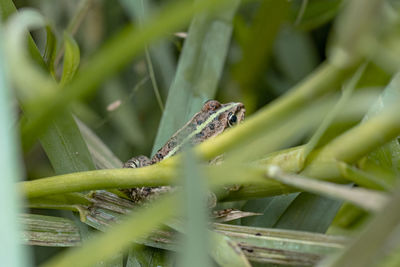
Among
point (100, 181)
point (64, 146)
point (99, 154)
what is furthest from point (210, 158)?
point (99, 154)

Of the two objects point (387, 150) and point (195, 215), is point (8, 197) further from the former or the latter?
point (387, 150)

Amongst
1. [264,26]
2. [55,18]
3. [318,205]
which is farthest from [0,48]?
[55,18]

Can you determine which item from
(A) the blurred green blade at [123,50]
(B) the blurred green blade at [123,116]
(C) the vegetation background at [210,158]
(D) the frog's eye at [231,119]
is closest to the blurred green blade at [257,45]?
(C) the vegetation background at [210,158]

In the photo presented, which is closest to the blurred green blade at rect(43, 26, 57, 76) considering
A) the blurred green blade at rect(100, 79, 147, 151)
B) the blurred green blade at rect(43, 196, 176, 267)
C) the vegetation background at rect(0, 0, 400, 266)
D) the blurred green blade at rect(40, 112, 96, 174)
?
the vegetation background at rect(0, 0, 400, 266)

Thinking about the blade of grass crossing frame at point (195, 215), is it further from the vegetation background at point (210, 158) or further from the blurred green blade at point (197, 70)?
the blurred green blade at point (197, 70)

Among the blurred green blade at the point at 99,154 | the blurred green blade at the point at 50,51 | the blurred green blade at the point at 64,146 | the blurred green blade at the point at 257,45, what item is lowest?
the blurred green blade at the point at 64,146

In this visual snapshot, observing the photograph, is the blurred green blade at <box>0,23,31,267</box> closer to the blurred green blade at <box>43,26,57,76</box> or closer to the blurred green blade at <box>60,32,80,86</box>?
the blurred green blade at <box>60,32,80,86</box>

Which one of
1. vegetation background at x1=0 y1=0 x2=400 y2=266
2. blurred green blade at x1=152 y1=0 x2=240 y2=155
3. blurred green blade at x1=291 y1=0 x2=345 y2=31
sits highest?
blurred green blade at x1=291 y1=0 x2=345 y2=31

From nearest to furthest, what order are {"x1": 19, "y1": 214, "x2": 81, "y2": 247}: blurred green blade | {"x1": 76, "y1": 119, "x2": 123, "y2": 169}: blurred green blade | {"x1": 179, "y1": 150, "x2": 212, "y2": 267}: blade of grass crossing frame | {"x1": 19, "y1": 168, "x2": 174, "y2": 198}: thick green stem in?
{"x1": 179, "y1": 150, "x2": 212, "y2": 267}: blade of grass crossing frame < {"x1": 19, "y1": 168, "x2": 174, "y2": 198}: thick green stem < {"x1": 19, "y1": 214, "x2": 81, "y2": 247}: blurred green blade < {"x1": 76, "y1": 119, "x2": 123, "y2": 169}: blurred green blade

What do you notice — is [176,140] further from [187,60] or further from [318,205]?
[318,205]
